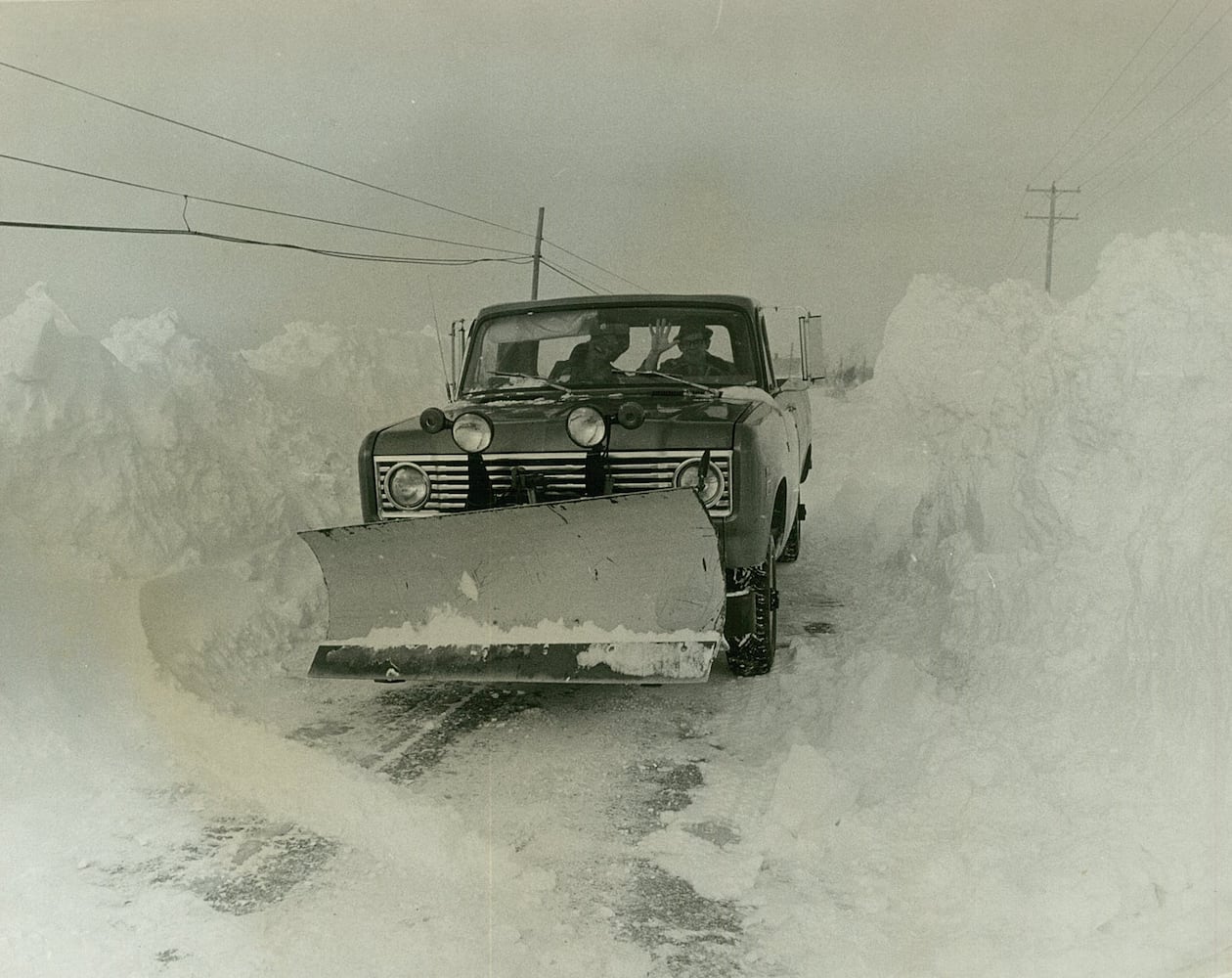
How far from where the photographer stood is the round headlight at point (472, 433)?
13.9 ft

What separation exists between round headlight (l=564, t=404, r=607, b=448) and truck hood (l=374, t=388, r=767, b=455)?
6 centimetres

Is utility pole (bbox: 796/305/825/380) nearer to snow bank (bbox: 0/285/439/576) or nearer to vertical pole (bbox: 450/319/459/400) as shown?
vertical pole (bbox: 450/319/459/400)

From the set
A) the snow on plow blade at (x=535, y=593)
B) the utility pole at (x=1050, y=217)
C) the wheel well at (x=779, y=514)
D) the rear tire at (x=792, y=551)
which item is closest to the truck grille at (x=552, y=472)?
the snow on plow blade at (x=535, y=593)

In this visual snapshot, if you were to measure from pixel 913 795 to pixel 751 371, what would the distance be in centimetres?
276

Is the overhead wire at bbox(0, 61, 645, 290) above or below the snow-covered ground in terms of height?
above

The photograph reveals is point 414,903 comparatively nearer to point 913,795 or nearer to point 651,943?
point 651,943

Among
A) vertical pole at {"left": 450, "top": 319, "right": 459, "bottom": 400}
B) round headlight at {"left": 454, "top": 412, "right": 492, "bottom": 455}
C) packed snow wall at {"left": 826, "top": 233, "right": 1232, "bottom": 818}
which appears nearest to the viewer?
packed snow wall at {"left": 826, "top": 233, "right": 1232, "bottom": 818}

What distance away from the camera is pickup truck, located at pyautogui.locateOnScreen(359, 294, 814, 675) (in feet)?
13.6

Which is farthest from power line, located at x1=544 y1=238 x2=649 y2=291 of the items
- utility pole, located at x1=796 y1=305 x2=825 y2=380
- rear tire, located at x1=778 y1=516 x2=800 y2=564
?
rear tire, located at x1=778 y1=516 x2=800 y2=564

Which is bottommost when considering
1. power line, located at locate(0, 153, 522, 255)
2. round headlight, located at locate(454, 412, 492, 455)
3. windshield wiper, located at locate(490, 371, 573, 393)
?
round headlight, located at locate(454, 412, 492, 455)

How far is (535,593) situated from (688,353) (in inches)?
81.7

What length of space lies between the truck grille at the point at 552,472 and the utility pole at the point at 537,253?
155 centimetres

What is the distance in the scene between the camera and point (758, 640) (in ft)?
15.2

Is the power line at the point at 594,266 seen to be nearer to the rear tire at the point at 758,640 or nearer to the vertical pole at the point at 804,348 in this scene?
the vertical pole at the point at 804,348
